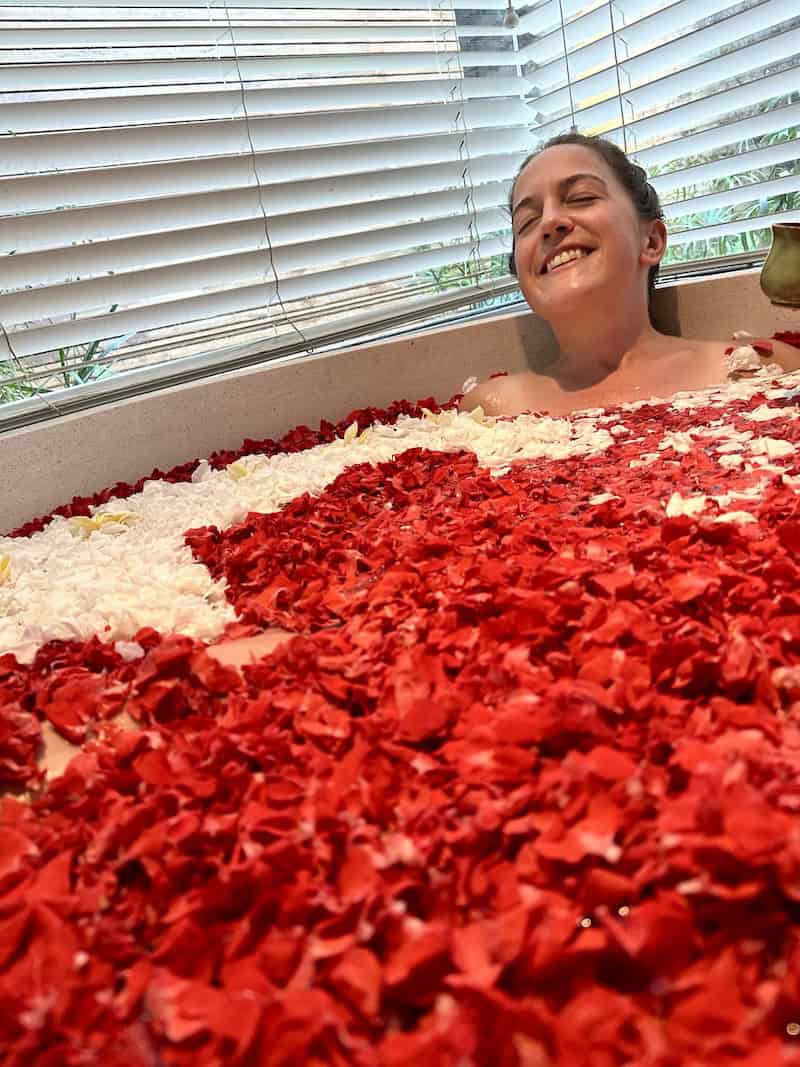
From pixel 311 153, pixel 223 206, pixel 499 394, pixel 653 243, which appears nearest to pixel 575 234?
pixel 653 243

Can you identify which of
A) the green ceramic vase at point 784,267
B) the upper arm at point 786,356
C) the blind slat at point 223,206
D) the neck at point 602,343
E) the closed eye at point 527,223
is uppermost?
the blind slat at point 223,206

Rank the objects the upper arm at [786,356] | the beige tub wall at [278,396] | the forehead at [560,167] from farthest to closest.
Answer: the forehead at [560,167], the upper arm at [786,356], the beige tub wall at [278,396]

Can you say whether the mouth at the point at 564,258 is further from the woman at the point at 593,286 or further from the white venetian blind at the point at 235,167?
the white venetian blind at the point at 235,167

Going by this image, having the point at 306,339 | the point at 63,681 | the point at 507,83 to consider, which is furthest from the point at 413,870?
the point at 507,83

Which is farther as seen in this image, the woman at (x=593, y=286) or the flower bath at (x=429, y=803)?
the woman at (x=593, y=286)

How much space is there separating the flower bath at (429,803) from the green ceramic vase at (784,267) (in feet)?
2.03

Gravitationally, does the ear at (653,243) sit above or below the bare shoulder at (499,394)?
above

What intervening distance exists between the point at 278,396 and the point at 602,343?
0.76 m

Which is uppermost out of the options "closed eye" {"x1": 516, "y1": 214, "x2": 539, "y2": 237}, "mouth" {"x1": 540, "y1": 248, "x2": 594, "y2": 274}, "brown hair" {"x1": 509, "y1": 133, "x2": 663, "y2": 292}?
"brown hair" {"x1": 509, "y1": 133, "x2": 663, "y2": 292}

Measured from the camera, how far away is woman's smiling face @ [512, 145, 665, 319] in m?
1.88

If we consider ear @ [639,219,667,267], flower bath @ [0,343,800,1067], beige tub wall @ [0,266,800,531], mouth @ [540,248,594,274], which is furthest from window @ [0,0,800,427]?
flower bath @ [0,343,800,1067]

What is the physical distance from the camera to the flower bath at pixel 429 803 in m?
0.44

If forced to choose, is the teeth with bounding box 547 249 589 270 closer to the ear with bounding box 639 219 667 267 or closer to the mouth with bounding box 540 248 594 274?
the mouth with bounding box 540 248 594 274

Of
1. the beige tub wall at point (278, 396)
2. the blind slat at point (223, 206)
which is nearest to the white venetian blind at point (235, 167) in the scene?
the blind slat at point (223, 206)
